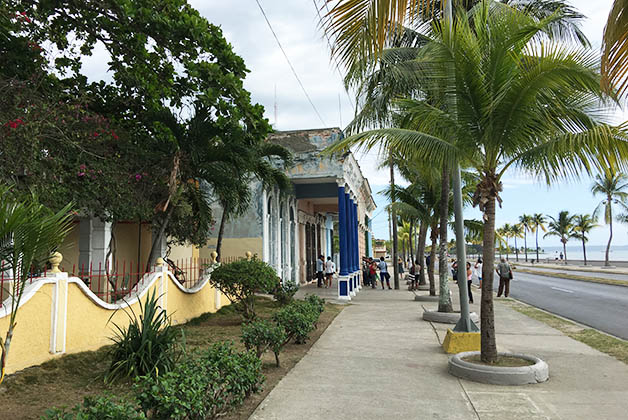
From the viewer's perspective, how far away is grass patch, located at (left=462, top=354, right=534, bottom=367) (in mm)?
6273

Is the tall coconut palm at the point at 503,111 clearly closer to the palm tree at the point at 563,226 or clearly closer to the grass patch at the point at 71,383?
the grass patch at the point at 71,383

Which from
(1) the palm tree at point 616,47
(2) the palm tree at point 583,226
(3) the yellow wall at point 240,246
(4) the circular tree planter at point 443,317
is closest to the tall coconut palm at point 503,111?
(1) the palm tree at point 616,47

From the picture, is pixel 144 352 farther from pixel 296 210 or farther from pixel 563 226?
pixel 563 226

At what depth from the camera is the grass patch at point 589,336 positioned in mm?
7982

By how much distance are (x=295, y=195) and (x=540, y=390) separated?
15.1m

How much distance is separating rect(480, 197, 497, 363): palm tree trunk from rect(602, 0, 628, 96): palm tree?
2.63 meters

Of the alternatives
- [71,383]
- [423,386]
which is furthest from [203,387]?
[423,386]

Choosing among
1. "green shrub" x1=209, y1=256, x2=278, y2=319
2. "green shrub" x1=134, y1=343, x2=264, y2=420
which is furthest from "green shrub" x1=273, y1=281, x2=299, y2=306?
"green shrub" x1=134, y1=343, x2=264, y2=420

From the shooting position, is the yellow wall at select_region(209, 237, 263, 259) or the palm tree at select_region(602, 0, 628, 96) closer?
the palm tree at select_region(602, 0, 628, 96)

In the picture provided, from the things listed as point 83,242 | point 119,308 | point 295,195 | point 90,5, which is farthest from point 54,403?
point 295,195

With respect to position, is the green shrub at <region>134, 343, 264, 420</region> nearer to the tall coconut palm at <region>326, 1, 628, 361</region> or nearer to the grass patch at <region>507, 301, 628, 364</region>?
the tall coconut palm at <region>326, 1, 628, 361</region>

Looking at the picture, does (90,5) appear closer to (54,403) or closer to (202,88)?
(202,88)

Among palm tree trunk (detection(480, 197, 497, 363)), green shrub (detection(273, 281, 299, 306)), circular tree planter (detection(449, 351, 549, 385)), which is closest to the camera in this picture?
circular tree planter (detection(449, 351, 549, 385))

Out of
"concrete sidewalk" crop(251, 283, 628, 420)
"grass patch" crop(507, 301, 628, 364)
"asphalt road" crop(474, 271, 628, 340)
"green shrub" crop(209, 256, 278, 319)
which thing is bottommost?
"asphalt road" crop(474, 271, 628, 340)
